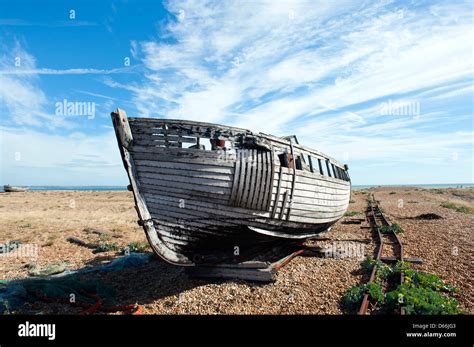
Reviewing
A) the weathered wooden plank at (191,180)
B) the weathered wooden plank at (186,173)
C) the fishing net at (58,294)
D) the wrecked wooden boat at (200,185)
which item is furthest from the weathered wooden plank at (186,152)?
the fishing net at (58,294)

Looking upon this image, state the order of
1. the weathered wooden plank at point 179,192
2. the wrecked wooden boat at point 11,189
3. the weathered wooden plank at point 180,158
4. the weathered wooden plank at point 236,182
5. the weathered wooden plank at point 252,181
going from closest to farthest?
the weathered wooden plank at point 180,158, the weathered wooden plank at point 179,192, the weathered wooden plank at point 236,182, the weathered wooden plank at point 252,181, the wrecked wooden boat at point 11,189

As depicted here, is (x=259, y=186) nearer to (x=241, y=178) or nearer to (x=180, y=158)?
(x=241, y=178)

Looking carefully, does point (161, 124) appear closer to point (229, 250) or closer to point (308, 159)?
point (229, 250)

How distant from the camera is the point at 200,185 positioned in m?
7.65

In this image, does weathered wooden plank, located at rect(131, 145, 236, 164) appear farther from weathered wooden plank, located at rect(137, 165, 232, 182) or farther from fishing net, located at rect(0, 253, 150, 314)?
fishing net, located at rect(0, 253, 150, 314)

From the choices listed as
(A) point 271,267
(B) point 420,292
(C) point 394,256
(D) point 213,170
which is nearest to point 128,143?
(D) point 213,170

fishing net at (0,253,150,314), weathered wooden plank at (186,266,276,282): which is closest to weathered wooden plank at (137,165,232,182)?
weathered wooden plank at (186,266,276,282)

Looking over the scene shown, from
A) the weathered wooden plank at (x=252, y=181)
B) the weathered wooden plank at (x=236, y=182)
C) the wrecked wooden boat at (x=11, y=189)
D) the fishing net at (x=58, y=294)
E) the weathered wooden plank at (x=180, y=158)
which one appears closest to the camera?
the fishing net at (x=58, y=294)

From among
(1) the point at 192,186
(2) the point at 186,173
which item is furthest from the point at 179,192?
(2) the point at 186,173

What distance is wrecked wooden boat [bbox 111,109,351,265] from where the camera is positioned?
762 centimetres

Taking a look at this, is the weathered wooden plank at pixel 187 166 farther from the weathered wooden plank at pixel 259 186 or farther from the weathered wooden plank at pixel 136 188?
the weathered wooden plank at pixel 259 186

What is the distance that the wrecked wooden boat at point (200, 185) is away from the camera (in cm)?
762

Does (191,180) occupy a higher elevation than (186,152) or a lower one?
lower
